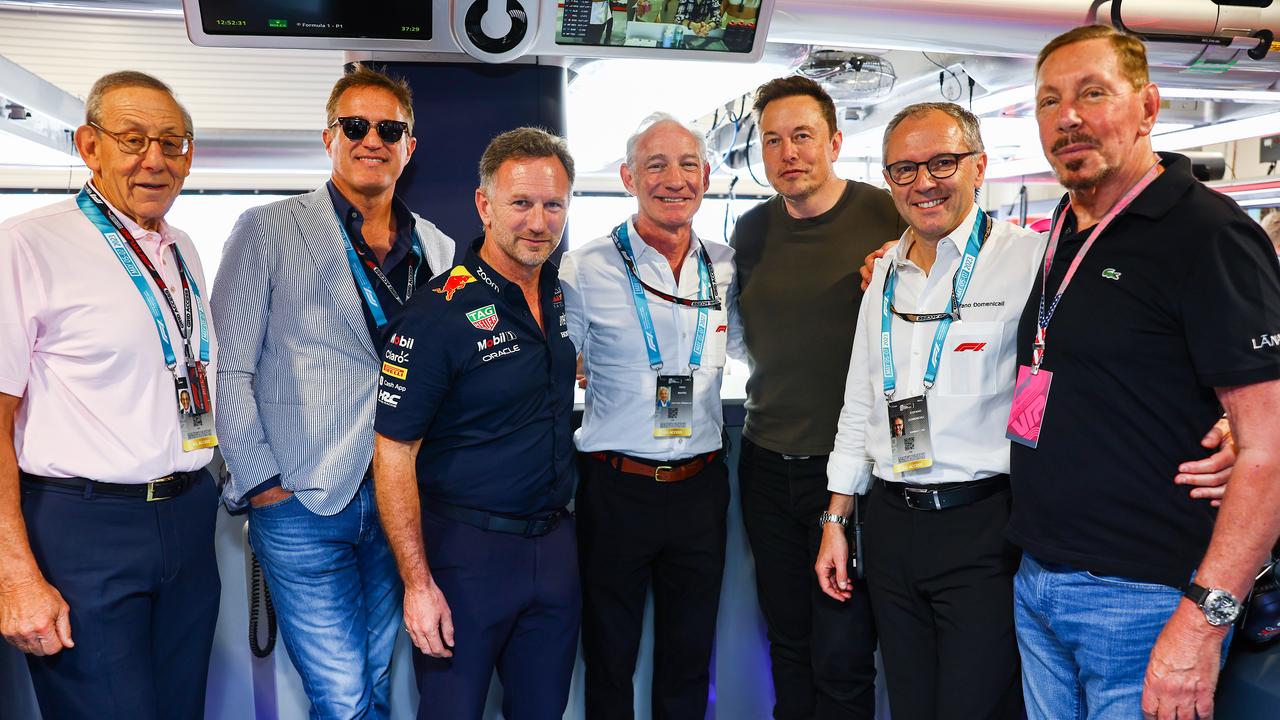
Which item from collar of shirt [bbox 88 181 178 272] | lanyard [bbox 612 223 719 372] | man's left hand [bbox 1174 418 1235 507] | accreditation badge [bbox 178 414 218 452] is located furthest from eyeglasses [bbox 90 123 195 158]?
man's left hand [bbox 1174 418 1235 507]

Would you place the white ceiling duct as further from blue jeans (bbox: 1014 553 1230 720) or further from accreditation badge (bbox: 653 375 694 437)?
blue jeans (bbox: 1014 553 1230 720)

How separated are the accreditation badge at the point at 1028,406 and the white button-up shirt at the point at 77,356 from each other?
1.88 meters

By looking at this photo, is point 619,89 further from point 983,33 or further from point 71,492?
point 71,492

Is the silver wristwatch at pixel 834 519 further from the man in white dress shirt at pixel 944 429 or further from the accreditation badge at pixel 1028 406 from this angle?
the accreditation badge at pixel 1028 406

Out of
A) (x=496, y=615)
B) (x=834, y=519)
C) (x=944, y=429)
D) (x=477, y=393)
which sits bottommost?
(x=496, y=615)

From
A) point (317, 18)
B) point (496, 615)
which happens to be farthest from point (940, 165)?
point (317, 18)

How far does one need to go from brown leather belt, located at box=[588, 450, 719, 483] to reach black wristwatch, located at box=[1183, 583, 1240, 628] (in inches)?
49.2

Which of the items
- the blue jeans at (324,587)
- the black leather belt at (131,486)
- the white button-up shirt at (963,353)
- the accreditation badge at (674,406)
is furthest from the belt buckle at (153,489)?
the white button-up shirt at (963,353)

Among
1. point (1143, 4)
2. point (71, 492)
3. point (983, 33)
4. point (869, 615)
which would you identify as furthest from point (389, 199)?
point (1143, 4)

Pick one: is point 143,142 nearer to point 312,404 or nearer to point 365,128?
point 365,128

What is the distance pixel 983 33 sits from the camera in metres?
3.17

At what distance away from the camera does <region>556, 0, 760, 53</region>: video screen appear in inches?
103

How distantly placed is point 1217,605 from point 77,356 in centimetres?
229

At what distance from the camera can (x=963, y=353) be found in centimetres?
200
